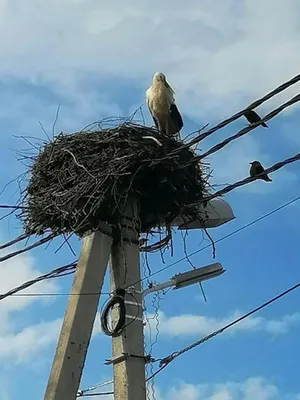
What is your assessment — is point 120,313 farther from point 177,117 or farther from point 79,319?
point 177,117

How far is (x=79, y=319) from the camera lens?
246 inches

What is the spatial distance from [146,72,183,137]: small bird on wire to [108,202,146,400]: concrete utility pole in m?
2.36

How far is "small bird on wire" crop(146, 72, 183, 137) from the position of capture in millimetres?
9039

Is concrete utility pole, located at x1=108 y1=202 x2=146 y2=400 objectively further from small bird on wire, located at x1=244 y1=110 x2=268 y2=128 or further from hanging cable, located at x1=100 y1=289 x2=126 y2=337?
small bird on wire, located at x1=244 y1=110 x2=268 y2=128

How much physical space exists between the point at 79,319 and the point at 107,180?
1.14 meters

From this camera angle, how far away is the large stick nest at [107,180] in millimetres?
6715

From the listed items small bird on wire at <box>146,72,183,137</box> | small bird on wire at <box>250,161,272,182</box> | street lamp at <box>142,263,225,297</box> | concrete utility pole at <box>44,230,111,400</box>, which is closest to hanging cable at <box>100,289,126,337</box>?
concrete utility pole at <box>44,230,111,400</box>

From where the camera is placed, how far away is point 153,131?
727 cm

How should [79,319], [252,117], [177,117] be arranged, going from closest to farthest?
[252,117]
[79,319]
[177,117]

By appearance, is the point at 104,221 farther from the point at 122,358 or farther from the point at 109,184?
the point at 122,358

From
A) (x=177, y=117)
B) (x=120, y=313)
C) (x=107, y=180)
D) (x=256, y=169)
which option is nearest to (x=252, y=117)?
(x=256, y=169)

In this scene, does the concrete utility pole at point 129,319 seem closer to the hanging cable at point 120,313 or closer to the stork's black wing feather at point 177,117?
the hanging cable at point 120,313

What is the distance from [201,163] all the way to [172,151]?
617mm

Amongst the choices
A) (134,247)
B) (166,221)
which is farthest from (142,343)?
(166,221)
